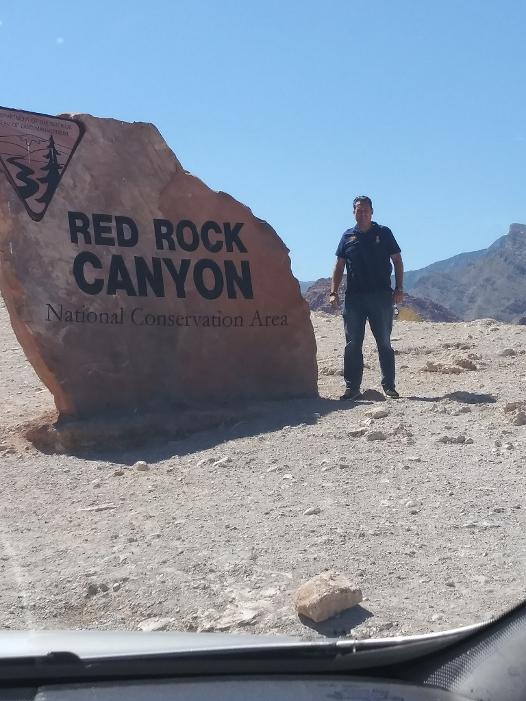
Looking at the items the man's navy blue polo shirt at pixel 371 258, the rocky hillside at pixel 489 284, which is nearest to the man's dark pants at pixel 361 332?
the man's navy blue polo shirt at pixel 371 258

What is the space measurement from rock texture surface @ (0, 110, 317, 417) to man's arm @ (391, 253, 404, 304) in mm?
799

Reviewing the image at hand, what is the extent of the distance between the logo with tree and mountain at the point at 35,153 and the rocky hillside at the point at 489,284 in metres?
31.6

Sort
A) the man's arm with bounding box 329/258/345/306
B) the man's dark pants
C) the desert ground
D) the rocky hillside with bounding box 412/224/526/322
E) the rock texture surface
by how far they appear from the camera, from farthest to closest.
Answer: the rocky hillside with bounding box 412/224/526/322 → the man's arm with bounding box 329/258/345/306 → the man's dark pants → the rock texture surface → the desert ground

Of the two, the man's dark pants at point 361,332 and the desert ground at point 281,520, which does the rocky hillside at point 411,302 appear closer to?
the man's dark pants at point 361,332

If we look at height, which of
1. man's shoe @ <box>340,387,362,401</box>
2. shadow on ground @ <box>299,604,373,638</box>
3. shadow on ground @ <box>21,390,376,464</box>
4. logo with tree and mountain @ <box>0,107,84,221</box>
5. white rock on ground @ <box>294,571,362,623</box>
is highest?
logo with tree and mountain @ <box>0,107,84,221</box>

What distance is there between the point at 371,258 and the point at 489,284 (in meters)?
36.9

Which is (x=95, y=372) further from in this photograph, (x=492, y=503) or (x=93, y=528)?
(x=492, y=503)

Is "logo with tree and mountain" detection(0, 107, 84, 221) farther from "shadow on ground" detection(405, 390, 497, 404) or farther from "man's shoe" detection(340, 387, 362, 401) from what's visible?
"shadow on ground" detection(405, 390, 497, 404)

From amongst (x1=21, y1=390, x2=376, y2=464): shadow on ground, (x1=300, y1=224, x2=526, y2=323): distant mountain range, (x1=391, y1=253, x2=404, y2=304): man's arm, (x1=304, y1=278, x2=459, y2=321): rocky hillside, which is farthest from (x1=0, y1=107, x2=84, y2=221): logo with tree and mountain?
(x1=300, y1=224, x2=526, y2=323): distant mountain range

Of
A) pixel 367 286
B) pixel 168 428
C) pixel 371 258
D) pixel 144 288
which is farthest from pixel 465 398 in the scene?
pixel 144 288

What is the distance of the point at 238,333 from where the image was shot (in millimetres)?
7758

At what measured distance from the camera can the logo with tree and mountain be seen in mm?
6965

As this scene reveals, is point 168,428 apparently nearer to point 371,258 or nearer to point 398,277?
point 371,258

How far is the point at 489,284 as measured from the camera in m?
43.1
